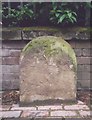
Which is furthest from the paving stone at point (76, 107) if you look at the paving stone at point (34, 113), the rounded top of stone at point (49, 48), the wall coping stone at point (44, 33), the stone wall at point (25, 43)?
the wall coping stone at point (44, 33)

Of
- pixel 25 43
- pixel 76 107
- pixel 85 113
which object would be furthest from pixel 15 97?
pixel 85 113

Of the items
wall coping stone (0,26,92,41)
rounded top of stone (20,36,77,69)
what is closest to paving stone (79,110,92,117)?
rounded top of stone (20,36,77,69)

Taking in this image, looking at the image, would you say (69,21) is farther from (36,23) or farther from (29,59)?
(29,59)

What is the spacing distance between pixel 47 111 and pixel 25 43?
181 cm

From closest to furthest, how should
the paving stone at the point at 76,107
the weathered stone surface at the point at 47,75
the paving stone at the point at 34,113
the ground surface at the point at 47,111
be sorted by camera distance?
the ground surface at the point at 47,111 < the paving stone at the point at 34,113 < the paving stone at the point at 76,107 < the weathered stone surface at the point at 47,75

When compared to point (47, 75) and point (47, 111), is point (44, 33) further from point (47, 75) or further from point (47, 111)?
point (47, 111)

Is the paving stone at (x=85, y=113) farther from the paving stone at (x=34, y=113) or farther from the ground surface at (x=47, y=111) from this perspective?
the paving stone at (x=34, y=113)

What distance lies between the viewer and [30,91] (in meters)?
4.58

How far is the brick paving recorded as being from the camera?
3930 mm

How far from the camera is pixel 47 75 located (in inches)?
181

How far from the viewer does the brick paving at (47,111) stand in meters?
3.93

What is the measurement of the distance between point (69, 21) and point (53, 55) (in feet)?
3.62

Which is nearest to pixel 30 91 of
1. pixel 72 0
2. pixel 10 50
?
pixel 10 50

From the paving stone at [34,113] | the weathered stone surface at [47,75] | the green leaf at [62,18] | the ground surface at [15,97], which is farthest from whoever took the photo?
the green leaf at [62,18]
